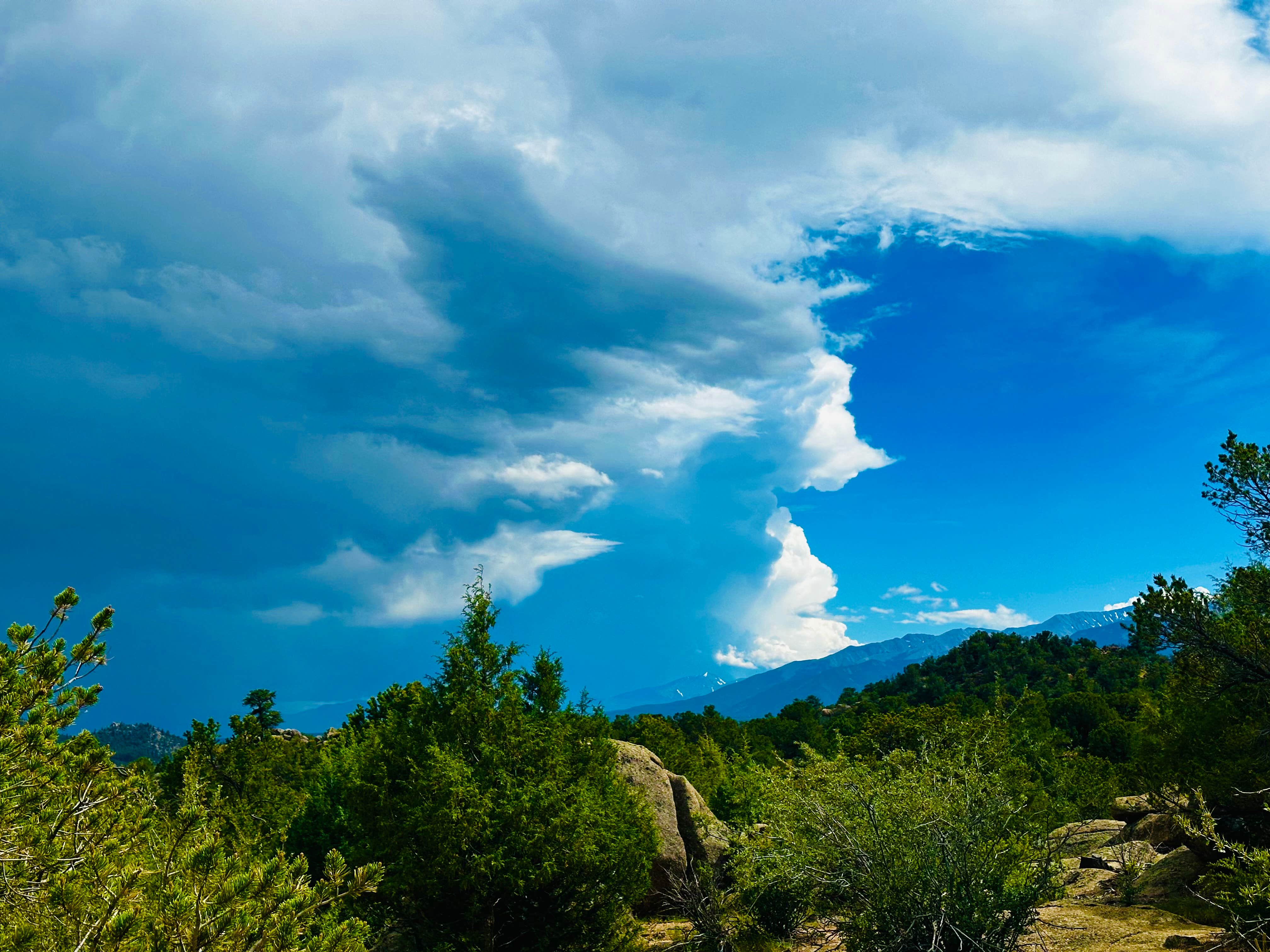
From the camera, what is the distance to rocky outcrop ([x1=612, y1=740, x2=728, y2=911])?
21.9 metres

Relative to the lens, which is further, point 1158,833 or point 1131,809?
point 1131,809

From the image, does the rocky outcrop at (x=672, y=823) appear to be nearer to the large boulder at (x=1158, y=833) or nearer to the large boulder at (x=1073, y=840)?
the large boulder at (x=1073, y=840)

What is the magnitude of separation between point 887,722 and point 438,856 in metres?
43.5

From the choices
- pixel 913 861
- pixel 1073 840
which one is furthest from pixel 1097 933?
pixel 913 861

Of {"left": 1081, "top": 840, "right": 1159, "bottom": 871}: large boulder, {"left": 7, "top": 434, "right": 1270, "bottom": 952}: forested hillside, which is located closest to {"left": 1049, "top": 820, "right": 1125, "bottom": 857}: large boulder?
{"left": 7, "top": 434, "right": 1270, "bottom": 952}: forested hillside

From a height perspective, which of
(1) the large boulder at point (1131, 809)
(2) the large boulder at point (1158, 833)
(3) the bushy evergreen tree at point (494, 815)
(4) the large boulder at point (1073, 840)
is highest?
(3) the bushy evergreen tree at point (494, 815)

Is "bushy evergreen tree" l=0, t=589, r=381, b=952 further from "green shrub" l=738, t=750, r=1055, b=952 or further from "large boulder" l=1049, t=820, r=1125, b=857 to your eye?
"large boulder" l=1049, t=820, r=1125, b=857

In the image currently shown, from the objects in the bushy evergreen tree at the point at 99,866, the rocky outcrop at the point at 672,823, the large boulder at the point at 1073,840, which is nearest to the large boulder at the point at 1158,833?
the large boulder at the point at 1073,840

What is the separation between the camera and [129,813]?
27.0 feet

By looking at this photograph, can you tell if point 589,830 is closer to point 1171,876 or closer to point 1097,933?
point 1097,933

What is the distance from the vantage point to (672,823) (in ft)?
74.7

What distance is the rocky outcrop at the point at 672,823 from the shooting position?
862 inches

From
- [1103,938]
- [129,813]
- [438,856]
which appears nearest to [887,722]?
[1103,938]

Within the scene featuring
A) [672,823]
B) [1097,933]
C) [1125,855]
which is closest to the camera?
[1097,933]
